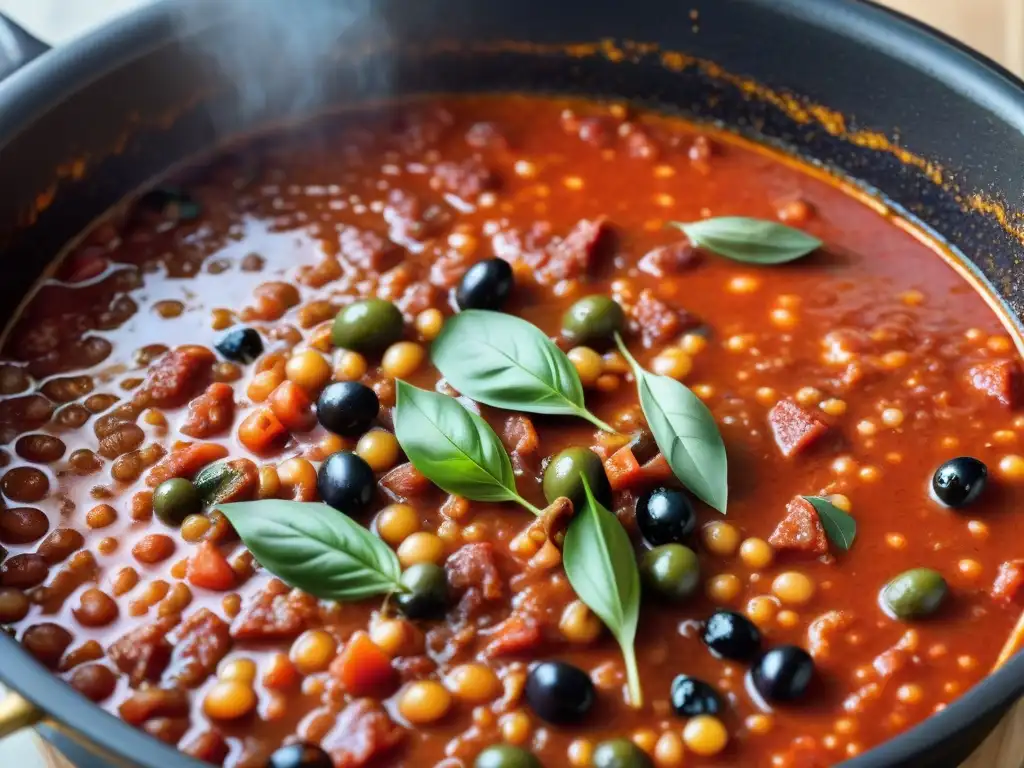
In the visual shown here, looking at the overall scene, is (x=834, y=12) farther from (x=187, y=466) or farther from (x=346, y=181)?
(x=187, y=466)

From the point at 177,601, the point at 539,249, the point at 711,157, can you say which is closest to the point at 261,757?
the point at 177,601

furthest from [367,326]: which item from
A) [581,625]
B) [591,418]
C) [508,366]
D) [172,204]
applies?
[581,625]

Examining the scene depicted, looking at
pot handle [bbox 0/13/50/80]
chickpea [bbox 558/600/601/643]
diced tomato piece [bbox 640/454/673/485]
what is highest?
pot handle [bbox 0/13/50/80]

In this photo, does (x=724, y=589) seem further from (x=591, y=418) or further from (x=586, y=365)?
(x=586, y=365)

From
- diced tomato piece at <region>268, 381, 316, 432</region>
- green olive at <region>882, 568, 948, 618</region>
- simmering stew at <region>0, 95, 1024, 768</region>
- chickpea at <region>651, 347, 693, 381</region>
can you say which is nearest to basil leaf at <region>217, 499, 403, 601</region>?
simmering stew at <region>0, 95, 1024, 768</region>

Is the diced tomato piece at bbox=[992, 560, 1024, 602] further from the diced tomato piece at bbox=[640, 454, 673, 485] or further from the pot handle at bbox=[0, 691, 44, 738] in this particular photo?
the pot handle at bbox=[0, 691, 44, 738]

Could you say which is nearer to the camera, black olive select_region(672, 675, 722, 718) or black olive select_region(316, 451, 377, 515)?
black olive select_region(672, 675, 722, 718)
